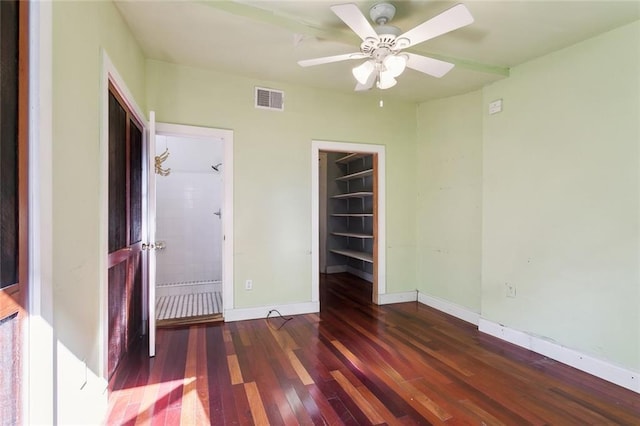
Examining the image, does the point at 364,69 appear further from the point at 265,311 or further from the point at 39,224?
the point at 265,311

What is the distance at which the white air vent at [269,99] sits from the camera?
3322 millimetres

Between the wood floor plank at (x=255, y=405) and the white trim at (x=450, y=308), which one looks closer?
the wood floor plank at (x=255, y=405)

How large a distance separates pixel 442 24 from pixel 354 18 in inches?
20.0

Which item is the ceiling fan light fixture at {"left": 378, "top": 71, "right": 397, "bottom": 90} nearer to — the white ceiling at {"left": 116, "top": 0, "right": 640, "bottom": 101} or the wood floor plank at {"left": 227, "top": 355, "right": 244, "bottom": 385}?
the white ceiling at {"left": 116, "top": 0, "right": 640, "bottom": 101}

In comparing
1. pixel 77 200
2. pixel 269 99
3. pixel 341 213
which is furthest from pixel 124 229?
pixel 341 213

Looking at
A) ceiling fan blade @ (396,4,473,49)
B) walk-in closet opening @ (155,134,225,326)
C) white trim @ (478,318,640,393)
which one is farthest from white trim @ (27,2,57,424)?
white trim @ (478,318,640,393)

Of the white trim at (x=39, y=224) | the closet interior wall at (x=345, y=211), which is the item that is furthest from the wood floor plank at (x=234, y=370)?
the closet interior wall at (x=345, y=211)

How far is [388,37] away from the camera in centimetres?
195

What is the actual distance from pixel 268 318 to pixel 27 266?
249 centimetres

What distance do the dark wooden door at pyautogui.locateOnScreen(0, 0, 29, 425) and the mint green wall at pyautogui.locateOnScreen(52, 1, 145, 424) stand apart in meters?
0.13

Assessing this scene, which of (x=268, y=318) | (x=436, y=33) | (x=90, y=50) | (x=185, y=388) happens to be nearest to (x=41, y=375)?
(x=185, y=388)

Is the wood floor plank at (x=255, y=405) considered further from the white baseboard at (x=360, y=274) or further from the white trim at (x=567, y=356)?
the white baseboard at (x=360, y=274)

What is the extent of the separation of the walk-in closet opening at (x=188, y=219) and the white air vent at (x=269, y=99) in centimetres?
141

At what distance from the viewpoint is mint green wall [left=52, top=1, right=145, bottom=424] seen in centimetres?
125
